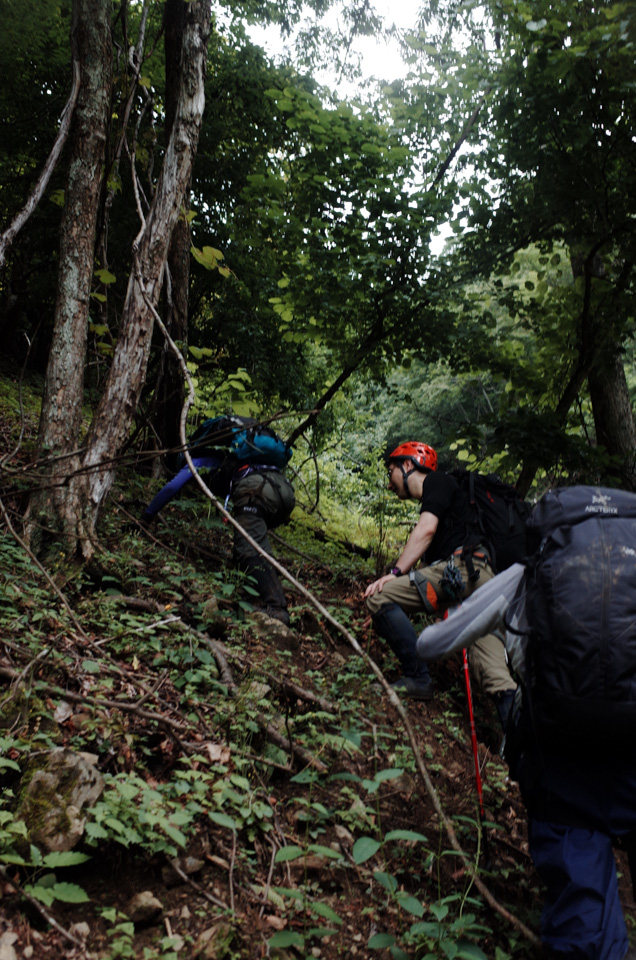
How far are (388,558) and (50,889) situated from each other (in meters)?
6.10

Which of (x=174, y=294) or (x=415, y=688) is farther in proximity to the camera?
(x=174, y=294)

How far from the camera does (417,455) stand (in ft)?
15.0

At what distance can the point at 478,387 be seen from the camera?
6.75 metres

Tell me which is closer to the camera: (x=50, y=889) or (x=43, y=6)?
(x=50, y=889)

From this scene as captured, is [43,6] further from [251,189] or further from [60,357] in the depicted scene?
[60,357]

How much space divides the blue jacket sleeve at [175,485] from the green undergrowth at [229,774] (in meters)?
0.55

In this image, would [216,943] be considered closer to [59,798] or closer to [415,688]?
[59,798]

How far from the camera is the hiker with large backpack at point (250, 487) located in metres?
4.73

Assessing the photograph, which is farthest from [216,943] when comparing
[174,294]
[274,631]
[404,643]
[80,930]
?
[174,294]

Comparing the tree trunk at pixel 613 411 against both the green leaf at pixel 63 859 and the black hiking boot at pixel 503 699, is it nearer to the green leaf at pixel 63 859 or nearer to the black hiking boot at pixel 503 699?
the black hiking boot at pixel 503 699

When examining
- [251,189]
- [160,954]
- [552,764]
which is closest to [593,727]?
[552,764]

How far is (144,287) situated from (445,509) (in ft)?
9.73

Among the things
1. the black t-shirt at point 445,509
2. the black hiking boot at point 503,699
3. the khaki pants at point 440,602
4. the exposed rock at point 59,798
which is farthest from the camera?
the black t-shirt at point 445,509

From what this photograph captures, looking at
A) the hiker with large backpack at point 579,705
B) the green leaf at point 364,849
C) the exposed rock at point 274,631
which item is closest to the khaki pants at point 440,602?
the exposed rock at point 274,631
